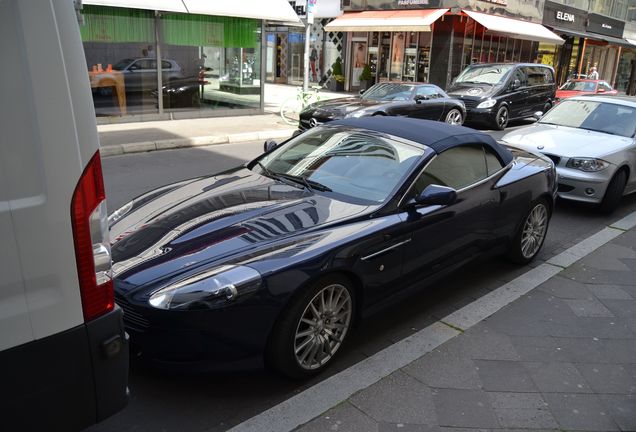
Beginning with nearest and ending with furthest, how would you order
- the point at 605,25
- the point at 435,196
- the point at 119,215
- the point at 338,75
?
the point at 435,196 → the point at 119,215 → the point at 338,75 → the point at 605,25

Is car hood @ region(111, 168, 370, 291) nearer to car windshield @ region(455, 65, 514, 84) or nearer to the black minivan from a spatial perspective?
the black minivan

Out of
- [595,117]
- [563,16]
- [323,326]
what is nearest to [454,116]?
[595,117]

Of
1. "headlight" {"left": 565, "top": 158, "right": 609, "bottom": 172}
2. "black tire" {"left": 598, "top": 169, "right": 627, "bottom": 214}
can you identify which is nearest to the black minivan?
"black tire" {"left": 598, "top": 169, "right": 627, "bottom": 214}

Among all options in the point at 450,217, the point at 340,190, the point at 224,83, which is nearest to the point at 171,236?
the point at 340,190

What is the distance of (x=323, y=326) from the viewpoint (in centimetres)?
337

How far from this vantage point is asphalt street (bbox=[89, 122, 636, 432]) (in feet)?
9.74

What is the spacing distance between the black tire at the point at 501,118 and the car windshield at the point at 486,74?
0.93m

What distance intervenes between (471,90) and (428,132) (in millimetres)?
12482

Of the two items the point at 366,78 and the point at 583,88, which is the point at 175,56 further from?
the point at 583,88

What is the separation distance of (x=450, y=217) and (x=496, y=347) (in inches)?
39.4

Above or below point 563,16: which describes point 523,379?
below

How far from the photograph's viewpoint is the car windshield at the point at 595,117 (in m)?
8.02

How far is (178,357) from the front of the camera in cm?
291

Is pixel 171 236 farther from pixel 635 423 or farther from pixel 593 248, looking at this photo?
pixel 593 248
